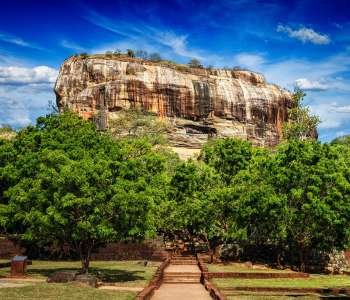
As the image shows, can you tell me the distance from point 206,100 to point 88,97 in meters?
19.5

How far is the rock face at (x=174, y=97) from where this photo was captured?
89.3 m

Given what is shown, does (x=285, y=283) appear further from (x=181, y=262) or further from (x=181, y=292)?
(x=181, y=262)

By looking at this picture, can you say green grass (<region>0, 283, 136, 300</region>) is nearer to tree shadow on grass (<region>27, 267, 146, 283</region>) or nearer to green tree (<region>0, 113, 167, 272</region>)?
green tree (<region>0, 113, 167, 272</region>)

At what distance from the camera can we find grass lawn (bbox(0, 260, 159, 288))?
84.5 feet

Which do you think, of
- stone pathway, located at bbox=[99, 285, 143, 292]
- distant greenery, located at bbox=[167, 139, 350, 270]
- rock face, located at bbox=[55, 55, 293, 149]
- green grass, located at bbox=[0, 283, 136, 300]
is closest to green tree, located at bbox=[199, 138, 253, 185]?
distant greenery, located at bbox=[167, 139, 350, 270]

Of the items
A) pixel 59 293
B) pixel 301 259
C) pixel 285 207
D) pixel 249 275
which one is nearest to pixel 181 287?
pixel 249 275

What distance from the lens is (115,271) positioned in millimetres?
30172

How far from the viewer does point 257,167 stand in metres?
38.3

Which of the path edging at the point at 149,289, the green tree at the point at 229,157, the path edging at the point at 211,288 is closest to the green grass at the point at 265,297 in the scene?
the path edging at the point at 211,288

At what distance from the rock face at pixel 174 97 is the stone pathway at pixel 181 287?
61.2 meters

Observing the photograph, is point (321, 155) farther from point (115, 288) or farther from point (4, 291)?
point (4, 291)

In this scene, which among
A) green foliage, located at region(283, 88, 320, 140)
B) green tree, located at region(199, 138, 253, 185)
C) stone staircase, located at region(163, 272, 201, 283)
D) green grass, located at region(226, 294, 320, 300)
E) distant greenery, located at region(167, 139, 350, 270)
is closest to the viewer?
green grass, located at region(226, 294, 320, 300)

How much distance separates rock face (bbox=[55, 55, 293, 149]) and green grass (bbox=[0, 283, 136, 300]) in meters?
67.9

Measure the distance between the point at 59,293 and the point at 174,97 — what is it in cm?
7286
